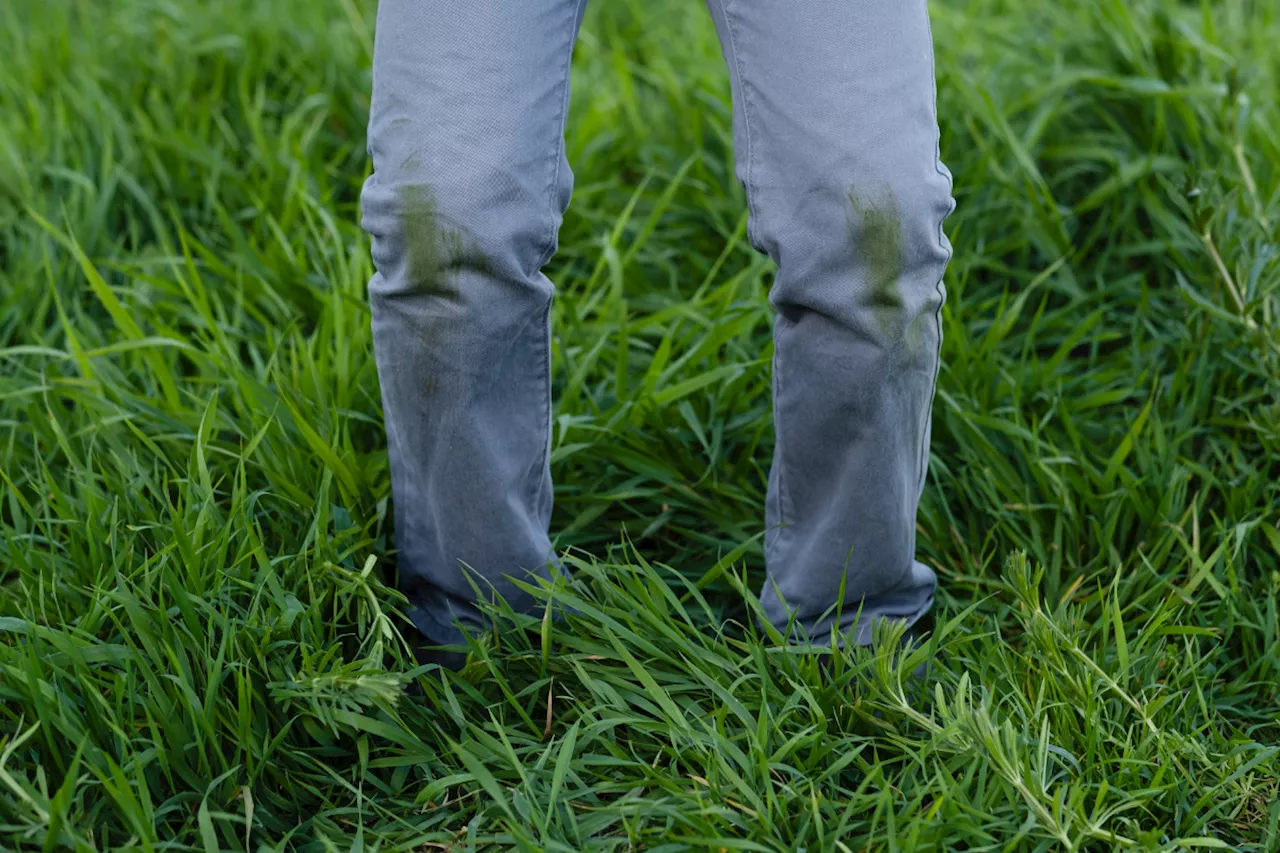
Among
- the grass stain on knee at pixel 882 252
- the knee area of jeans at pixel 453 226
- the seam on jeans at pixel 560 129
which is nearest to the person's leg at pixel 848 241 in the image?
the grass stain on knee at pixel 882 252

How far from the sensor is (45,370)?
2039 mm

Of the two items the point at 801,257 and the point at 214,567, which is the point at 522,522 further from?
the point at 801,257

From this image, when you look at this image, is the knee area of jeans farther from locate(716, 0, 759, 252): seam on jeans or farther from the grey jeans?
locate(716, 0, 759, 252): seam on jeans

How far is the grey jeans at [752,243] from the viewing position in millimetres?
1341

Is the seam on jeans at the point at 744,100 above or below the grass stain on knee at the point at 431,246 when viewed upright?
above

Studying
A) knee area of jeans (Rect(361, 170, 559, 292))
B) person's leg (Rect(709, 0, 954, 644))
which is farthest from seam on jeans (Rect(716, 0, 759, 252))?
knee area of jeans (Rect(361, 170, 559, 292))

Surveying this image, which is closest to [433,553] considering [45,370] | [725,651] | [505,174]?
[725,651]

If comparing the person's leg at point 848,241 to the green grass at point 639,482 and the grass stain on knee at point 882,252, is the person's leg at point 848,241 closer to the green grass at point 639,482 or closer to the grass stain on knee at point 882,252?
the grass stain on knee at point 882,252

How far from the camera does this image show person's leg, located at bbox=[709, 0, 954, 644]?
1.33 meters

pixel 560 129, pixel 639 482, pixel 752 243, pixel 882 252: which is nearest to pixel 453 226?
pixel 560 129

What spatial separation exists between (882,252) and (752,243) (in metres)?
0.16

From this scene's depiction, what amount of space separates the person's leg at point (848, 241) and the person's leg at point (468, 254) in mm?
248

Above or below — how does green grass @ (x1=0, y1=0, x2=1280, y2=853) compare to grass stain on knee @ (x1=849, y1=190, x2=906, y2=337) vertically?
below

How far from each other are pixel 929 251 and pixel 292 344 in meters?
1.07
